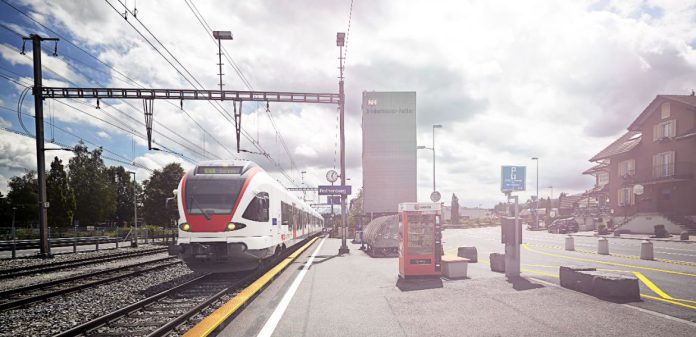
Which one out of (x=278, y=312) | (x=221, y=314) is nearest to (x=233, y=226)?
(x=278, y=312)

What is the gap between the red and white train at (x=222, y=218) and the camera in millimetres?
10523

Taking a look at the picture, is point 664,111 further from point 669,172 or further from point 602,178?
point 602,178

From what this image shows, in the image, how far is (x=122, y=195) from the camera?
88.8m

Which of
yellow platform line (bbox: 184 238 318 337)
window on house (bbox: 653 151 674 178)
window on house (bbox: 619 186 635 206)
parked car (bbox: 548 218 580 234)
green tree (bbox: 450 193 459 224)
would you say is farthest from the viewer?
green tree (bbox: 450 193 459 224)

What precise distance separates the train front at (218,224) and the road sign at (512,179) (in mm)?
7403

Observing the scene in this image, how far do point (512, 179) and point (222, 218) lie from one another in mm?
8622

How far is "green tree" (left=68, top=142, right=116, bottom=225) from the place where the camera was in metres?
65.4

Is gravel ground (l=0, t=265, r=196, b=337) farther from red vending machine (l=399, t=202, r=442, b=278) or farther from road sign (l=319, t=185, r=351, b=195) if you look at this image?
road sign (l=319, t=185, r=351, b=195)

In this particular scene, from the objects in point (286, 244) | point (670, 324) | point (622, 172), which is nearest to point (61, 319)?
point (286, 244)

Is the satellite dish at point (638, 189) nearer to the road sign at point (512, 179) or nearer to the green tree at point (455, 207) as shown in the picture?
the road sign at point (512, 179)

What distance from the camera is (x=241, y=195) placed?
10977 millimetres

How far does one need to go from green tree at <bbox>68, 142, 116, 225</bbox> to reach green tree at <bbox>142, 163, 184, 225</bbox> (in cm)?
2257

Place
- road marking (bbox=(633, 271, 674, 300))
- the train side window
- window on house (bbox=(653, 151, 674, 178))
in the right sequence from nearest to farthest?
1. road marking (bbox=(633, 271, 674, 300))
2. the train side window
3. window on house (bbox=(653, 151, 674, 178))

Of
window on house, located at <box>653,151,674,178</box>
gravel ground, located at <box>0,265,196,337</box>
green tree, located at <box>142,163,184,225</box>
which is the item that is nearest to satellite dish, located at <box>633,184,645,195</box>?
window on house, located at <box>653,151,674,178</box>
